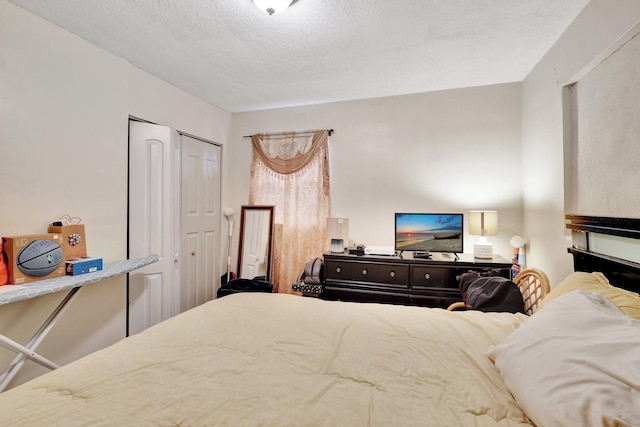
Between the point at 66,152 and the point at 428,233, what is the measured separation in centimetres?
→ 314

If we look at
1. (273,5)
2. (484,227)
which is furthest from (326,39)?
(484,227)

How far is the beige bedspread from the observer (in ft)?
2.62

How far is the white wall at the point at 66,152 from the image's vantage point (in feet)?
5.81

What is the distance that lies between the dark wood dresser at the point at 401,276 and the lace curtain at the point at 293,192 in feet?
2.01

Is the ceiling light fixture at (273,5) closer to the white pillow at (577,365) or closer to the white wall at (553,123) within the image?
the white wall at (553,123)

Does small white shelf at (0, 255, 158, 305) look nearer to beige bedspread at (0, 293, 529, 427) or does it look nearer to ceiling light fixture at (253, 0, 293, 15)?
beige bedspread at (0, 293, 529, 427)

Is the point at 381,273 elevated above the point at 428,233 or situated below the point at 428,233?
below

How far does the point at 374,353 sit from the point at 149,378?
823mm

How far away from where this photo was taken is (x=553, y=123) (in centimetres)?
216

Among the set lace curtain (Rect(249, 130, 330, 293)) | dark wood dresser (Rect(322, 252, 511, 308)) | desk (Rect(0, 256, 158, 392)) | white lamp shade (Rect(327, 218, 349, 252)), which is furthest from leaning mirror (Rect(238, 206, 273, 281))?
desk (Rect(0, 256, 158, 392))

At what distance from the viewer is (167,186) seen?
2.58 meters

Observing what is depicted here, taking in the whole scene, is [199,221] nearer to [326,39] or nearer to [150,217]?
Result: [150,217]

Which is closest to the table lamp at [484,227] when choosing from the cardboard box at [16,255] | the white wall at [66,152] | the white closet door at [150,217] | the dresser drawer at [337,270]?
the dresser drawer at [337,270]

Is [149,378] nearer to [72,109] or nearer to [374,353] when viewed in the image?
[374,353]
